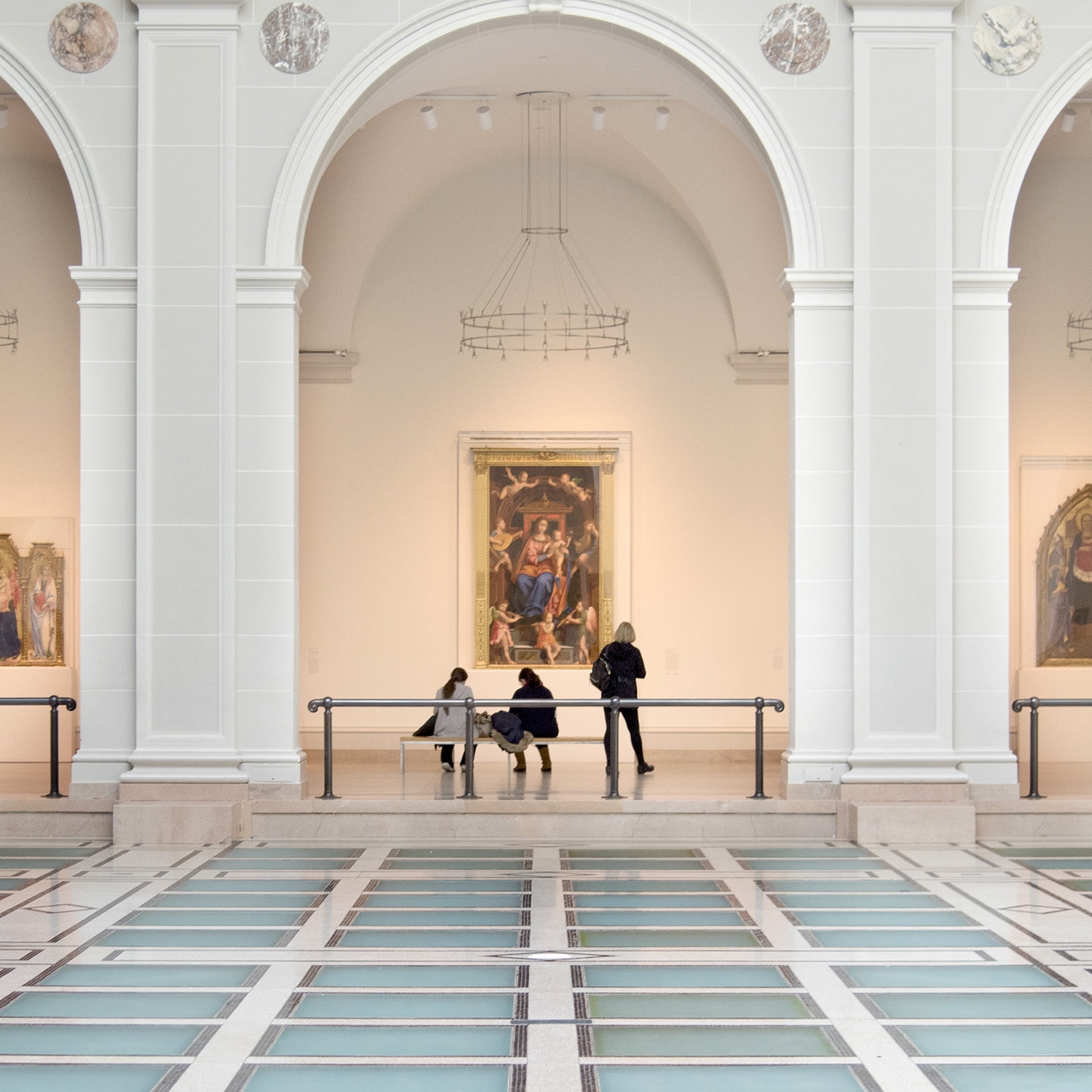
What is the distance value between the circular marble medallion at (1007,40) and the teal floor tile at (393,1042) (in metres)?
9.72

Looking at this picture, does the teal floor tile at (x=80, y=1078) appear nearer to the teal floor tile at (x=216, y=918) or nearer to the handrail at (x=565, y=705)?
the teal floor tile at (x=216, y=918)

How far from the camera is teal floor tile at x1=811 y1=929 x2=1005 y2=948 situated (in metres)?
8.30

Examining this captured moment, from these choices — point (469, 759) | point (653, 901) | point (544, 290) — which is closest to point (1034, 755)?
point (653, 901)

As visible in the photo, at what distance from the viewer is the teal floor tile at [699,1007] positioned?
6840 millimetres

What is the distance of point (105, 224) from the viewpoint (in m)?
12.4

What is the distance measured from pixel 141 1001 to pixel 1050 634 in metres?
12.2

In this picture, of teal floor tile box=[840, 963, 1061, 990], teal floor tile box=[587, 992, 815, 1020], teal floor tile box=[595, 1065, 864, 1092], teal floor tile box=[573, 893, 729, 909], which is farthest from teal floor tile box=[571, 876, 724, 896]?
teal floor tile box=[595, 1065, 864, 1092]

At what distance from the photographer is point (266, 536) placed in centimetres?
1232

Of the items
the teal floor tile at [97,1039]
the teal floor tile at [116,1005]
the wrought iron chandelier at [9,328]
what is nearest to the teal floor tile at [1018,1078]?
the teal floor tile at [97,1039]

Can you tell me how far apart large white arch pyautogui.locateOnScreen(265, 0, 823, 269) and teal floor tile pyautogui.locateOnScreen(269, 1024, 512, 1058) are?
758cm

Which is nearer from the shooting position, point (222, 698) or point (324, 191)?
point (222, 698)

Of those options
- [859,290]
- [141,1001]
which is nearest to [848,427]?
[859,290]

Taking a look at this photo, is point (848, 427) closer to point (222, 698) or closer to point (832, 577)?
point (832, 577)

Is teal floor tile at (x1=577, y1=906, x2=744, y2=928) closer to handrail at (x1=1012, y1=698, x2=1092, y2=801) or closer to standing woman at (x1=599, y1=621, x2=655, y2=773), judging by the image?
handrail at (x1=1012, y1=698, x2=1092, y2=801)
